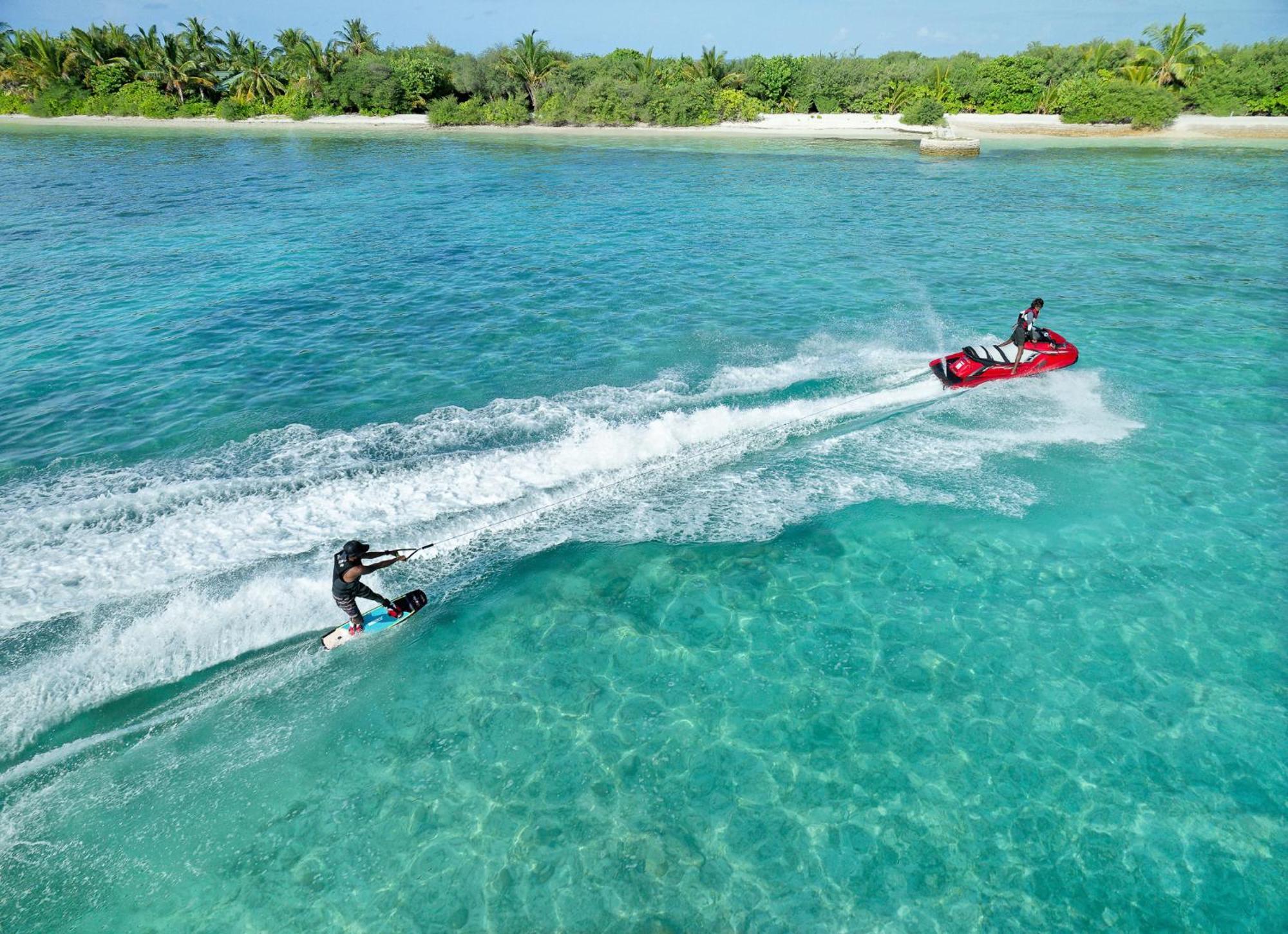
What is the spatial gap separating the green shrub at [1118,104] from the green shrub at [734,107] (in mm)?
33819

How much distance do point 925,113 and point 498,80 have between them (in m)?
51.8

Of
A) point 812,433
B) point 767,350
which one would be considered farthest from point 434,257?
point 812,433

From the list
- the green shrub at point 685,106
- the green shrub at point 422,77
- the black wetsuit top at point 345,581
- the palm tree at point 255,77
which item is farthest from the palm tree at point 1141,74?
the palm tree at point 255,77

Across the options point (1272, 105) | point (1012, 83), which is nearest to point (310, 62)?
point (1012, 83)

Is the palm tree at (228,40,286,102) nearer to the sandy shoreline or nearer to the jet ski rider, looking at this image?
the sandy shoreline

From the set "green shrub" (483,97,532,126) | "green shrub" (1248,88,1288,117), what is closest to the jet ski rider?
"green shrub" (483,97,532,126)

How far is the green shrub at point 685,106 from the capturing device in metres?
80.4

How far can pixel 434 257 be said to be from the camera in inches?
1305

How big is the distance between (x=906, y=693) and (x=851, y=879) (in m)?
3.15

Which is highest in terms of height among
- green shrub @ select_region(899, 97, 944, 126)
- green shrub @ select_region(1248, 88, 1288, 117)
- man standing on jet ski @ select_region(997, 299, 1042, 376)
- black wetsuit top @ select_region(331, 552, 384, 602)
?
green shrub @ select_region(1248, 88, 1288, 117)

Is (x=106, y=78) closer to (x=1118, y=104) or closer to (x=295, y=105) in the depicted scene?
(x=295, y=105)

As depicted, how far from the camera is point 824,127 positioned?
A: 77.8m

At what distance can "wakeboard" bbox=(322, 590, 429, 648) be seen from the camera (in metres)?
11.6

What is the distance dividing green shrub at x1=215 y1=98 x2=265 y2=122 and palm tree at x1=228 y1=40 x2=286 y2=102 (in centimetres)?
167
